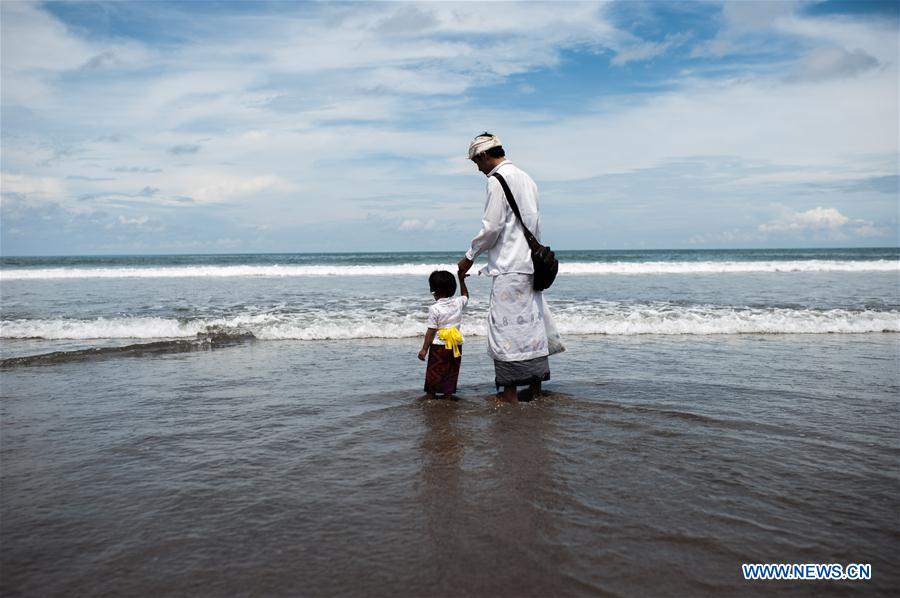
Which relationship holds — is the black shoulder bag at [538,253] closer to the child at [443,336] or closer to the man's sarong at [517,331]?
the man's sarong at [517,331]

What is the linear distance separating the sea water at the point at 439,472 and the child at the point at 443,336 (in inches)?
8.7

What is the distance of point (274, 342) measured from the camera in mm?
9016

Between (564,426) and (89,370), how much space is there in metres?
5.74

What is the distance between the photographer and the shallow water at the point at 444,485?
2.37 meters

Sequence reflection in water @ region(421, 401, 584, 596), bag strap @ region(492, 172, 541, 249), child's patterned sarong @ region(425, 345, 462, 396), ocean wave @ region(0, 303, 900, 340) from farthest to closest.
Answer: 1. ocean wave @ region(0, 303, 900, 340)
2. child's patterned sarong @ region(425, 345, 462, 396)
3. bag strap @ region(492, 172, 541, 249)
4. reflection in water @ region(421, 401, 584, 596)

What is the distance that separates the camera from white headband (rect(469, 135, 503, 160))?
15.9ft

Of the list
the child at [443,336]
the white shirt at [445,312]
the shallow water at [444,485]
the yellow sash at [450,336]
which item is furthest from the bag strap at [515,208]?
the shallow water at [444,485]

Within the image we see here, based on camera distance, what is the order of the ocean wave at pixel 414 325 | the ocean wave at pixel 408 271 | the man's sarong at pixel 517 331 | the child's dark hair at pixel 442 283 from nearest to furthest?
the man's sarong at pixel 517 331
the child's dark hair at pixel 442 283
the ocean wave at pixel 414 325
the ocean wave at pixel 408 271

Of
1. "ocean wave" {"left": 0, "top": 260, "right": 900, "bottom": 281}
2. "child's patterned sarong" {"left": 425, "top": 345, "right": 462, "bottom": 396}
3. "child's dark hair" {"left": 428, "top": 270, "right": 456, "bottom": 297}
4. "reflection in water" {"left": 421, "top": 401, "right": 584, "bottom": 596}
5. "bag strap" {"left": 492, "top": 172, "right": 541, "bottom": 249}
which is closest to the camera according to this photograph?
"reflection in water" {"left": 421, "top": 401, "right": 584, "bottom": 596}

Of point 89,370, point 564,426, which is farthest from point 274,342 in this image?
point 564,426

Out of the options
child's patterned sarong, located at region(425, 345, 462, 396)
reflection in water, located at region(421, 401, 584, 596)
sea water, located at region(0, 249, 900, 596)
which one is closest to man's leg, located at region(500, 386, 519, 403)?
sea water, located at region(0, 249, 900, 596)

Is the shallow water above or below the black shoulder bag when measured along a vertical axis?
below

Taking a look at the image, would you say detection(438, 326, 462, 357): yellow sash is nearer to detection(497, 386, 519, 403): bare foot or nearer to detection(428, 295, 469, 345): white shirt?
detection(428, 295, 469, 345): white shirt

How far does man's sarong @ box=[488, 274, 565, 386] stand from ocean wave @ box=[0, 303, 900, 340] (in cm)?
461
